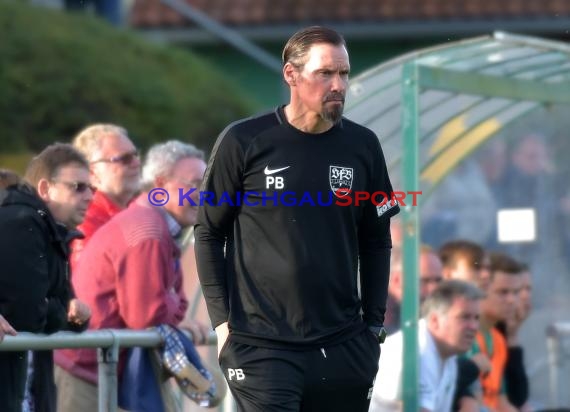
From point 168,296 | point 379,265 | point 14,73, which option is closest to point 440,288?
point 168,296

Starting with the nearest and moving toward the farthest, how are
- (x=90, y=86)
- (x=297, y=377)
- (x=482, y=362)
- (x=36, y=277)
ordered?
(x=297, y=377), (x=36, y=277), (x=482, y=362), (x=90, y=86)

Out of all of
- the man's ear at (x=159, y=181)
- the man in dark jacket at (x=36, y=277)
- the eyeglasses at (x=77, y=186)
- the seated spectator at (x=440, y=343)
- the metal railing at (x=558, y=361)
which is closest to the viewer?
the man in dark jacket at (x=36, y=277)

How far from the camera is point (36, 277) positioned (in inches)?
244

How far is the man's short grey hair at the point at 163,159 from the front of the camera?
7.68 metres

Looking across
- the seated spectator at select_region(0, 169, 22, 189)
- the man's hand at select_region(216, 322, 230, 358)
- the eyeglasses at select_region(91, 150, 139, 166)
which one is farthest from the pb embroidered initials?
the eyeglasses at select_region(91, 150, 139, 166)

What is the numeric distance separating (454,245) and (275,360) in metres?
4.39

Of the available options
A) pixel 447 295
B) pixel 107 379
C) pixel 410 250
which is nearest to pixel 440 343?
pixel 447 295

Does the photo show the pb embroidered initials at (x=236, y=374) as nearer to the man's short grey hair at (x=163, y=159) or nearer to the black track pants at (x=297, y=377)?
the black track pants at (x=297, y=377)

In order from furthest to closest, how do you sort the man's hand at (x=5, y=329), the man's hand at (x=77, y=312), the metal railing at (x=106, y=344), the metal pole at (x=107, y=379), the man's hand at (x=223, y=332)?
the metal pole at (x=107, y=379) < the man's hand at (x=77, y=312) < the metal railing at (x=106, y=344) < the man's hand at (x=5, y=329) < the man's hand at (x=223, y=332)

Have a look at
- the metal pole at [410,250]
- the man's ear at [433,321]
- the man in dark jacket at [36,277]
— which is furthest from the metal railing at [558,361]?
the man in dark jacket at [36,277]

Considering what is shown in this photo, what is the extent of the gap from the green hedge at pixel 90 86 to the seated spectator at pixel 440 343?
4.61 meters

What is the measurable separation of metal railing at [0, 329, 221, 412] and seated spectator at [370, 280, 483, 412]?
1.65 metres

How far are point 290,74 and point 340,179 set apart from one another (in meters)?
0.45

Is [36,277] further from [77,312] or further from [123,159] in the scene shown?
[123,159]
